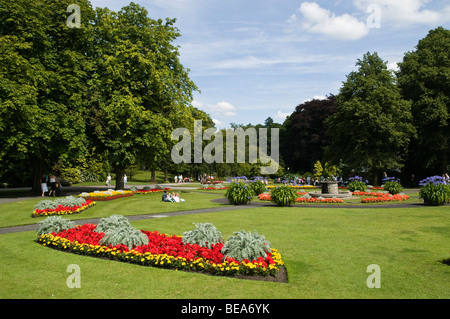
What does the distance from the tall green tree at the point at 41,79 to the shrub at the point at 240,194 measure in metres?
11.6

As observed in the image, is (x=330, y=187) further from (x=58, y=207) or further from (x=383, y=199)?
(x=58, y=207)

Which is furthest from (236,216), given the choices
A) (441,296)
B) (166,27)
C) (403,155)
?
(403,155)

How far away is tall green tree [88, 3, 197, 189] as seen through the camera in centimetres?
2648

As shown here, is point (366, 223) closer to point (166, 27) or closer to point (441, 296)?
point (441, 296)

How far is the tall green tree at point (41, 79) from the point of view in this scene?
73.2 feet

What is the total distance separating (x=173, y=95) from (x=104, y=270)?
942 inches

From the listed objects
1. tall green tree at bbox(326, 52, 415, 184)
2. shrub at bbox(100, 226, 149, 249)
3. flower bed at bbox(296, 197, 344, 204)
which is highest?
tall green tree at bbox(326, 52, 415, 184)

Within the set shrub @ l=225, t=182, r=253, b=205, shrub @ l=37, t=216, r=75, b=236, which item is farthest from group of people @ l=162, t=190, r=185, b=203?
shrub @ l=37, t=216, r=75, b=236

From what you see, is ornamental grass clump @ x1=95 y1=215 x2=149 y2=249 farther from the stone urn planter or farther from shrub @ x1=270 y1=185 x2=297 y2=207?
the stone urn planter

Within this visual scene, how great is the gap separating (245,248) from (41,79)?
70.7 feet

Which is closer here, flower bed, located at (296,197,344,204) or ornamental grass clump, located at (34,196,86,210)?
ornamental grass clump, located at (34,196,86,210)

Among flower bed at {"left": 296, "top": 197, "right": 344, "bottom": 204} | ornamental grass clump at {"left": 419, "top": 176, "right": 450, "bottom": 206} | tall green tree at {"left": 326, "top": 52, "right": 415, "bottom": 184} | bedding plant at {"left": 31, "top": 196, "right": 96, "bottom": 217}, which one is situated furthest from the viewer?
tall green tree at {"left": 326, "top": 52, "right": 415, "bottom": 184}

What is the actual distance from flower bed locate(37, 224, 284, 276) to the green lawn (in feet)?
0.92

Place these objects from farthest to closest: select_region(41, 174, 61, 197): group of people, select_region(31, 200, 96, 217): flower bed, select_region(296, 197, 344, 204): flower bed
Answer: select_region(41, 174, 61, 197): group of people, select_region(296, 197, 344, 204): flower bed, select_region(31, 200, 96, 217): flower bed
